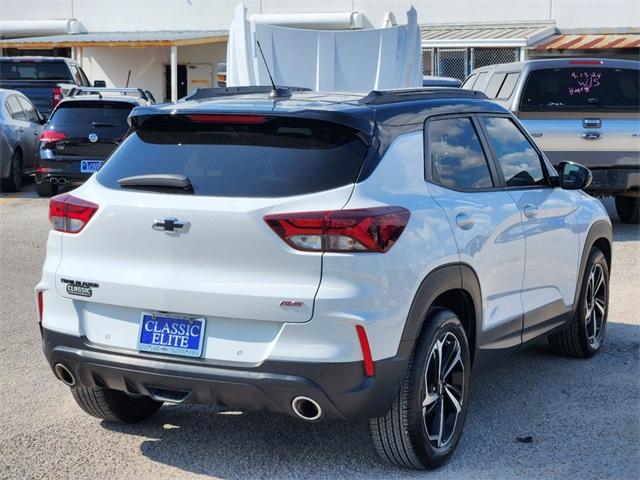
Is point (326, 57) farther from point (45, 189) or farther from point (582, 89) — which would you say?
point (45, 189)

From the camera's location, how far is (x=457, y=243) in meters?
4.85

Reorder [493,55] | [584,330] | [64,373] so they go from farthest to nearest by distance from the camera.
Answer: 1. [493,55]
2. [584,330]
3. [64,373]

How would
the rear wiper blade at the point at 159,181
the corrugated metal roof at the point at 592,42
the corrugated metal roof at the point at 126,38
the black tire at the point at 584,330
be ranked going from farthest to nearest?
the corrugated metal roof at the point at 126,38
the corrugated metal roof at the point at 592,42
the black tire at the point at 584,330
the rear wiper blade at the point at 159,181

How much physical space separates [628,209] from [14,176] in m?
9.63

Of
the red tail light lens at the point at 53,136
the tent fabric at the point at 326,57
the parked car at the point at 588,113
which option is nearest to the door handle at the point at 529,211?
the parked car at the point at 588,113

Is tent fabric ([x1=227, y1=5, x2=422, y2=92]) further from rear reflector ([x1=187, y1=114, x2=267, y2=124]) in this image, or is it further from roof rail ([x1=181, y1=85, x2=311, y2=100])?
rear reflector ([x1=187, y1=114, x2=267, y2=124])

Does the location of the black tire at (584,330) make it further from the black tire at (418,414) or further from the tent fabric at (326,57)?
the tent fabric at (326,57)

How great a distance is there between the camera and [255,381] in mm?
4266

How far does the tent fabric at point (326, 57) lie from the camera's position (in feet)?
43.9

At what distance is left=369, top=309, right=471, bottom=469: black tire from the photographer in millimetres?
4547

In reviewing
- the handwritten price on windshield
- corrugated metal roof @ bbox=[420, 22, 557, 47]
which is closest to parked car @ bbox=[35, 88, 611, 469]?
the handwritten price on windshield

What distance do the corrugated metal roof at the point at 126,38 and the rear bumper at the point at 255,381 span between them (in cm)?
2603

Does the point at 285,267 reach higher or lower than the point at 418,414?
higher

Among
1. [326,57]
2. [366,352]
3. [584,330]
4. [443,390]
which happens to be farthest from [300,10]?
[366,352]
